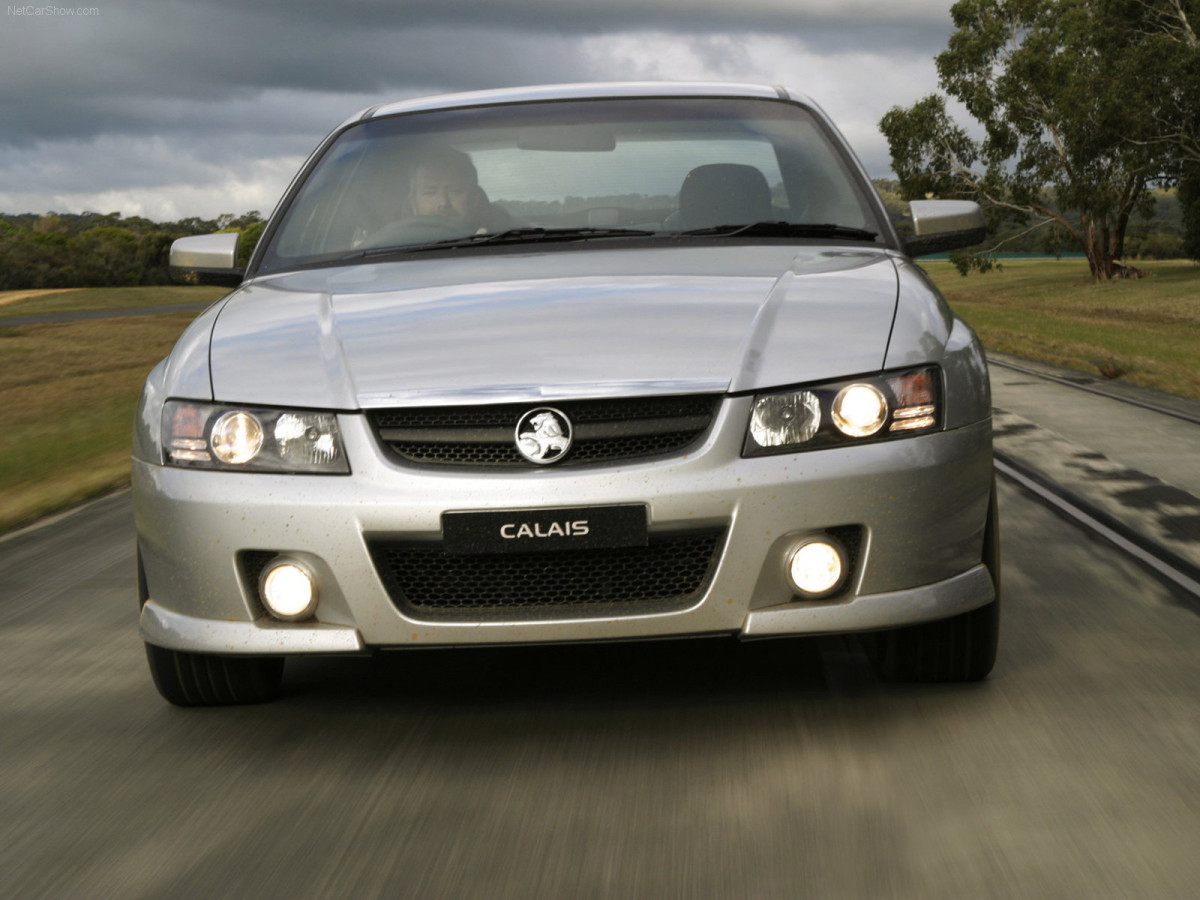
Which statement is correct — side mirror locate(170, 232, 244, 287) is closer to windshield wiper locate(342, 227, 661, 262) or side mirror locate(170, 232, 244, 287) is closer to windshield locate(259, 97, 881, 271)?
windshield locate(259, 97, 881, 271)

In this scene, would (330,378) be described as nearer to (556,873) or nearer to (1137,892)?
(556,873)

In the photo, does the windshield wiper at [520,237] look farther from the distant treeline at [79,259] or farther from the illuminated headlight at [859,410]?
the distant treeline at [79,259]

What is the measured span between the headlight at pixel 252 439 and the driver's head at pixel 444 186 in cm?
148

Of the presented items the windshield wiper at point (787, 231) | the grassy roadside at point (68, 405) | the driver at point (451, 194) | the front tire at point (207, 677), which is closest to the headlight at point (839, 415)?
the windshield wiper at point (787, 231)

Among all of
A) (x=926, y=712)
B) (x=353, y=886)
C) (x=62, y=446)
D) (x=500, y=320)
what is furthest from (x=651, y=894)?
(x=62, y=446)

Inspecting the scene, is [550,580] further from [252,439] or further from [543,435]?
[252,439]

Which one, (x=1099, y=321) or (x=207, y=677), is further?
(x=1099, y=321)

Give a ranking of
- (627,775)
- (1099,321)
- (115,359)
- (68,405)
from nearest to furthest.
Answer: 1. (627,775)
2. (68,405)
3. (115,359)
4. (1099,321)

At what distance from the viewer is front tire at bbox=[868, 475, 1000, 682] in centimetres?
384

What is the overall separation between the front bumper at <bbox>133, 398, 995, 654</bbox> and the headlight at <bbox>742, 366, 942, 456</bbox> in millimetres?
31

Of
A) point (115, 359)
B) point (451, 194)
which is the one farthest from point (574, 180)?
point (115, 359)

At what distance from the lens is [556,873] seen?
9.36ft

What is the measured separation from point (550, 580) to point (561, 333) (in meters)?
0.57

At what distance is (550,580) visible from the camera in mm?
3506
